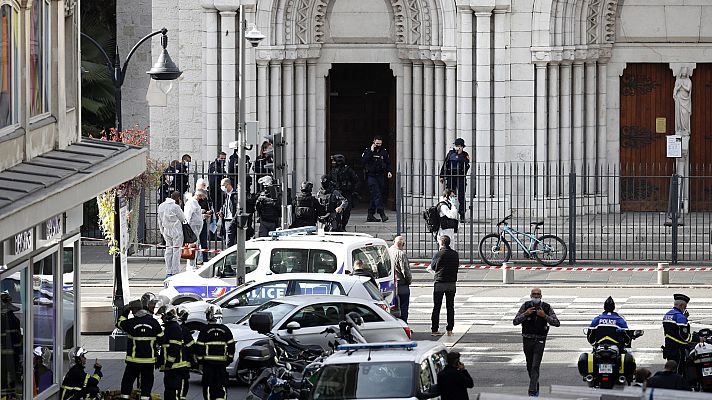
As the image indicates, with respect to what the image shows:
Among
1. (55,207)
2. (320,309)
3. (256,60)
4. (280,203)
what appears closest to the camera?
(55,207)

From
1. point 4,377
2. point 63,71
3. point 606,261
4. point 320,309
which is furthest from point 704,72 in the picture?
point 4,377

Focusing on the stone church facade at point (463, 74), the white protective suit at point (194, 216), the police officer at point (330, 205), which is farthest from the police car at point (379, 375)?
the stone church facade at point (463, 74)

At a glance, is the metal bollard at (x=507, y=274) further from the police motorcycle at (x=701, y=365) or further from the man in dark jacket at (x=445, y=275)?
the police motorcycle at (x=701, y=365)

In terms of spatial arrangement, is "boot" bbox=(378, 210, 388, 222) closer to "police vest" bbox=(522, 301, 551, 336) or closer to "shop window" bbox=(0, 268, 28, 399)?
"police vest" bbox=(522, 301, 551, 336)

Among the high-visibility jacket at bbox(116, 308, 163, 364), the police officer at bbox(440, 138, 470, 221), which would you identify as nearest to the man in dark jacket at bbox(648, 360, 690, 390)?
the high-visibility jacket at bbox(116, 308, 163, 364)

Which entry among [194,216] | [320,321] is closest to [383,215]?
[194,216]

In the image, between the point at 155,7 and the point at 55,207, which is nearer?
the point at 55,207

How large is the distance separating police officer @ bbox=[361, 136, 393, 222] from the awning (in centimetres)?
1310

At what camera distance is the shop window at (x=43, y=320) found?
21.9m

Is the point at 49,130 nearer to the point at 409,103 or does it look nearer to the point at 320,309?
the point at 320,309

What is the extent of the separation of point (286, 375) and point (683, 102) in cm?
1931

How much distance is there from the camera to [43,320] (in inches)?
885

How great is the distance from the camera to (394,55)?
128ft

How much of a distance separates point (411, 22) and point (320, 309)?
48.4 feet
